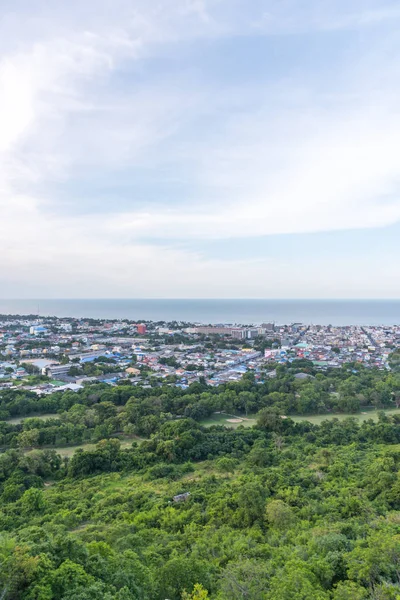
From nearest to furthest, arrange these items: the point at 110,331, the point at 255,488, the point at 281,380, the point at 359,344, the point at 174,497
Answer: the point at 255,488 → the point at 174,497 → the point at 281,380 → the point at 359,344 → the point at 110,331

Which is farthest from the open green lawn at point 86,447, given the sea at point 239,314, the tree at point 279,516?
the sea at point 239,314

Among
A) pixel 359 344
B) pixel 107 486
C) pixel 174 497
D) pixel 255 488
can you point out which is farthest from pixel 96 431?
pixel 359 344

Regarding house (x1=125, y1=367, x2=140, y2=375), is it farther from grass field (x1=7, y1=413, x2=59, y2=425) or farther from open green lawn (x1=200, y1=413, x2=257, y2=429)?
open green lawn (x1=200, y1=413, x2=257, y2=429)

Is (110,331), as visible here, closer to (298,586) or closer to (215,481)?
(215,481)

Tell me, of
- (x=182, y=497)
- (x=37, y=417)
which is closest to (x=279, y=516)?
(x=182, y=497)

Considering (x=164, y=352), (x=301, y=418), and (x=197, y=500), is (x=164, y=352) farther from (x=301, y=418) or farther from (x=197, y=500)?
(x=197, y=500)
